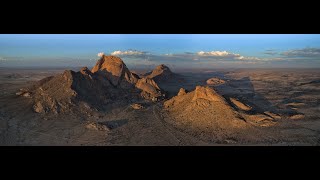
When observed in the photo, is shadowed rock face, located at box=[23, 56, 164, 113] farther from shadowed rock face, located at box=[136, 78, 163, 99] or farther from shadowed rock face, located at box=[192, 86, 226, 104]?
shadowed rock face, located at box=[192, 86, 226, 104]

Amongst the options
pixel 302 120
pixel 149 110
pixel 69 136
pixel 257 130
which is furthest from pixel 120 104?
pixel 302 120

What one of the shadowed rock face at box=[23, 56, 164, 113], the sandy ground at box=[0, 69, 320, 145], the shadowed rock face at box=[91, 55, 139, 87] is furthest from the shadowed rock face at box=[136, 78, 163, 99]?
the sandy ground at box=[0, 69, 320, 145]

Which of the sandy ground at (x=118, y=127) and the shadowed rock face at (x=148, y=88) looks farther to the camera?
the shadowed rock face at (x=148, y=88)

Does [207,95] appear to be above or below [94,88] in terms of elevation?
above

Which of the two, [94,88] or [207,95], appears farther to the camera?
[94,88]

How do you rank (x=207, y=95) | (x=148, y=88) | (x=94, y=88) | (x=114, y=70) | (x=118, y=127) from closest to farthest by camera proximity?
(x=118, y=127) → (x=207, y=95) → (x=94, y=88) → (x=148, y=88) → (x=114, y=70)

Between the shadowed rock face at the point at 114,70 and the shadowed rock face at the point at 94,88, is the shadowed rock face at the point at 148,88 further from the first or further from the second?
the shadowed rock face at the point at 114,70

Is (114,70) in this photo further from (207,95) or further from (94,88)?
(207,95)

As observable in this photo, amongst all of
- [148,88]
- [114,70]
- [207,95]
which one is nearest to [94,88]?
[114,70]

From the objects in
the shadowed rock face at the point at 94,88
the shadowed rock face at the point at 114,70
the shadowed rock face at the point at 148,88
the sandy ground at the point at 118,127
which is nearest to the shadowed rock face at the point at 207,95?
the sandy ground at the point at 118,127
